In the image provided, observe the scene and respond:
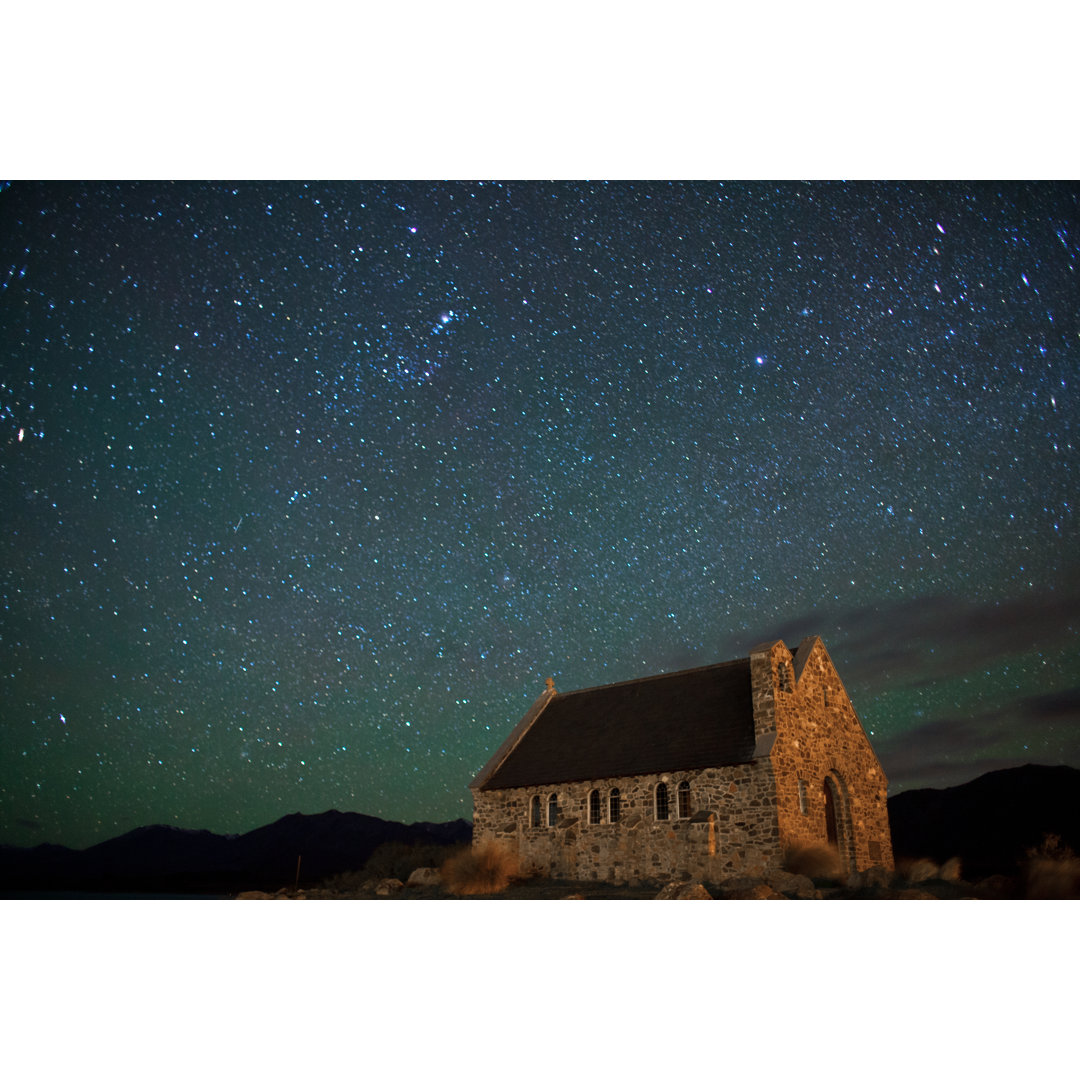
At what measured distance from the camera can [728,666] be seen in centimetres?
2912

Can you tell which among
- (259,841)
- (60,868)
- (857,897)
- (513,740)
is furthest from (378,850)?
(259,841)

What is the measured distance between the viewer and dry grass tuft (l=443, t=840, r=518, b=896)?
25.6 metres

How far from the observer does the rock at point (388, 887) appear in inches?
1019

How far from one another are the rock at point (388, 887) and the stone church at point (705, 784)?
412 cm

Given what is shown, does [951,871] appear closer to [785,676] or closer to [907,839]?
[785,676]

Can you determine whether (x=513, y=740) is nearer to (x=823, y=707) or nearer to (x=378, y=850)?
(x=378, y=850)

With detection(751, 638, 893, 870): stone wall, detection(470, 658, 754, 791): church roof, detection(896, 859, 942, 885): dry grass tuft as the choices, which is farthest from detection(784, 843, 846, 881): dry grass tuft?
detection(470, 658, 754, 791): church roof

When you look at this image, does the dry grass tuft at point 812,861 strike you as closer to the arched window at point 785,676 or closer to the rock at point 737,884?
the rock at point 737,884

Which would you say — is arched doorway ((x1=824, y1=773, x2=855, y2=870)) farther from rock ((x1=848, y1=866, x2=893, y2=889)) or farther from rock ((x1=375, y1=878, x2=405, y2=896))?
rock ((x1=375, y1=878, x2=405, y2=896))

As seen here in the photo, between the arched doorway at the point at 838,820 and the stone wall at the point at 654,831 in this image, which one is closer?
the stone wall at the point at 654,831

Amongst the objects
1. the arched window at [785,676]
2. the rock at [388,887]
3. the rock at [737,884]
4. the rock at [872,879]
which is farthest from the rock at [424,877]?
the rock at [872,879]

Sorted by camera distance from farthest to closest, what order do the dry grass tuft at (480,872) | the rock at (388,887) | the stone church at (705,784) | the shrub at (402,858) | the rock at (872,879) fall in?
1. the shrub at (402,858)
2. the rock at (388,887)
3. the dry grass tuft at (480,872)
4. the stone church at (705,784)
5. the rock at (872,879)

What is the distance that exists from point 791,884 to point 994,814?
124 ft

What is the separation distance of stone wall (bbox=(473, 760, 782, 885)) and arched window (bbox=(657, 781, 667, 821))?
15 cm
